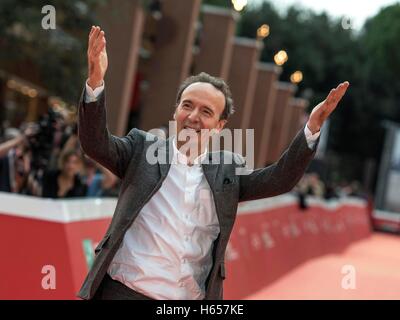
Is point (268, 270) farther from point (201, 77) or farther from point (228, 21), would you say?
point (228, 21)

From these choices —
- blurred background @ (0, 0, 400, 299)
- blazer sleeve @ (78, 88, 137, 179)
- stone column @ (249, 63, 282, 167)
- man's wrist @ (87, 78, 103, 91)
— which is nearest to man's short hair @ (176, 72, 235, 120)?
blazer sleeve @ (78, 88, 137, 179)

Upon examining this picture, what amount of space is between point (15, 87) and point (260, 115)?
388 inches

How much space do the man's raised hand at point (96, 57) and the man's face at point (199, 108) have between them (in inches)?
16.5

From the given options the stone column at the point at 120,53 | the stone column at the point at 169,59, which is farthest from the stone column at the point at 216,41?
the stone column at the point at 120,53

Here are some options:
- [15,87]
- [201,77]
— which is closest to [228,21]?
[15,87]

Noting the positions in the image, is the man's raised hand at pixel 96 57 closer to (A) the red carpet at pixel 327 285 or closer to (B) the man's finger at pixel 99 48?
(B) the man's finger at pixel 99 48

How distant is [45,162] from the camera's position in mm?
8844

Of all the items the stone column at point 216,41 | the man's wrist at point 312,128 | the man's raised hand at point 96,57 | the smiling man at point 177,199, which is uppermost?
the stone column at point 216,41

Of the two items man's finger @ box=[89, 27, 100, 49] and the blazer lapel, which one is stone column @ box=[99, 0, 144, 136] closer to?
the blazer lapel

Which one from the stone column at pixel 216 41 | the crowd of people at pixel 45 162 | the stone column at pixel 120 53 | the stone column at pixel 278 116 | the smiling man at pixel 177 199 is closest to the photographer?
the smiling man at pixel 177 199

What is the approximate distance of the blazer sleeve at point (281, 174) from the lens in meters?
3.85

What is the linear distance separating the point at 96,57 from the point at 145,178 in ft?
1.88

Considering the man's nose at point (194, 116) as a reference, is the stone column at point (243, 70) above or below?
above

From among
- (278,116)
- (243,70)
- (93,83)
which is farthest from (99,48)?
(278,116)
